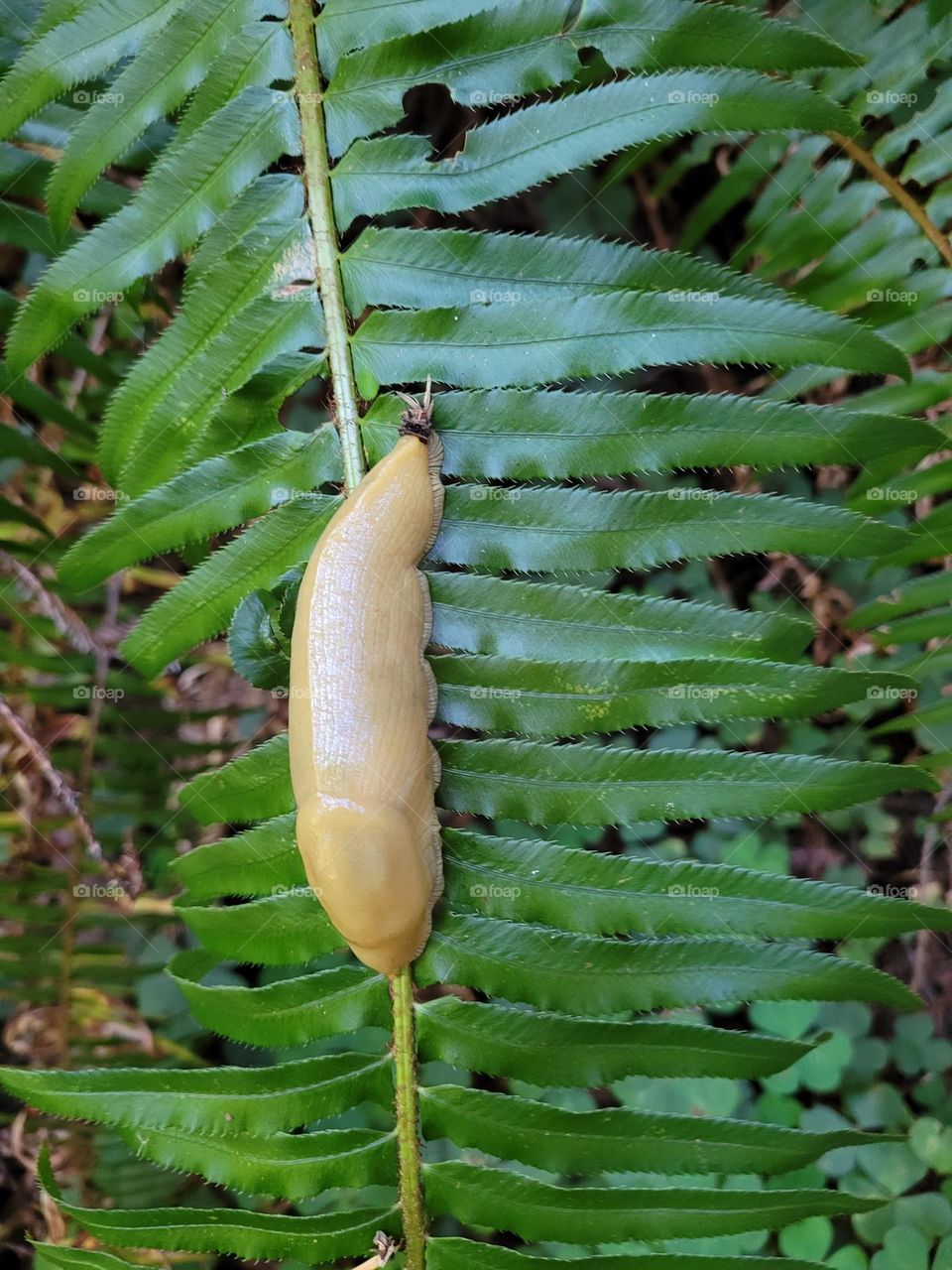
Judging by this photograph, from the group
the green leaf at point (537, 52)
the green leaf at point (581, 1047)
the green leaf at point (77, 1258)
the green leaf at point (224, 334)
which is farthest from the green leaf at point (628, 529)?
the green leaf at point (77, 1258)

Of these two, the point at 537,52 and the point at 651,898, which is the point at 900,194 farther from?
the point at 651,898

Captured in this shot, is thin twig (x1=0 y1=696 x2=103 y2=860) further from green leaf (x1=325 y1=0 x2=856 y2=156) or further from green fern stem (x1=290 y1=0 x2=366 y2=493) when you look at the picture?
green leaf (x1=325 y1=0 x2=856 y2=156)

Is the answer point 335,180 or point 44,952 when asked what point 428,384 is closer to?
point 335,180

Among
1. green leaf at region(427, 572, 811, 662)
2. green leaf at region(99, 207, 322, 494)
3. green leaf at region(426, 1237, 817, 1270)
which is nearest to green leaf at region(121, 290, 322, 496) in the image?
green leaf at region(99, 207, 322, 494)

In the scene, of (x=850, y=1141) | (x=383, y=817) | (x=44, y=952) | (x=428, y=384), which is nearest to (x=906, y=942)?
(x=850, y=1141)

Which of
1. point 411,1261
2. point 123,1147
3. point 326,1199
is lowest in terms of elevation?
point 326,1199

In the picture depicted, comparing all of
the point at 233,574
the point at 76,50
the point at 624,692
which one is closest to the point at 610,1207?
the point at 624,692

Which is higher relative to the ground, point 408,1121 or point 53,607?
point 53,607
